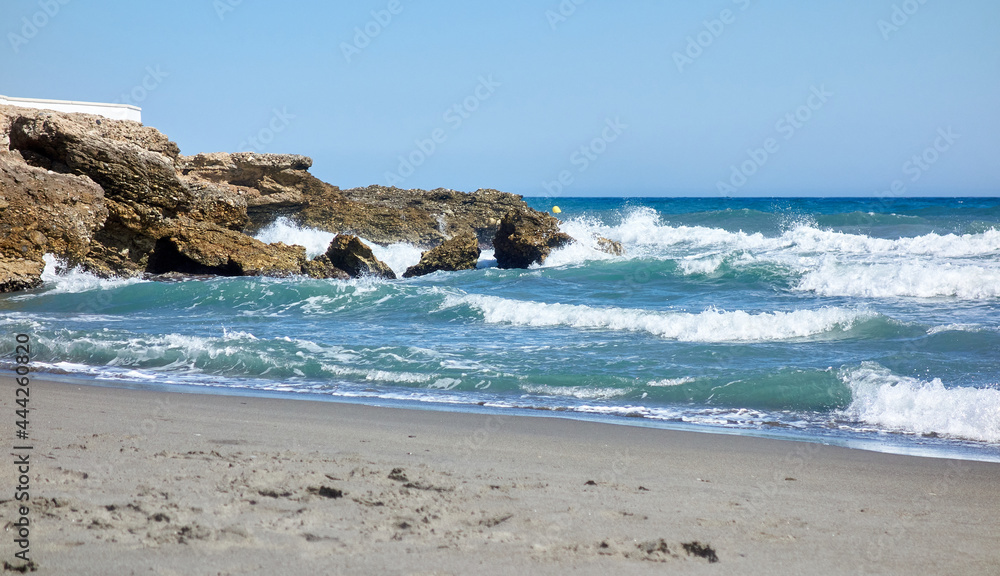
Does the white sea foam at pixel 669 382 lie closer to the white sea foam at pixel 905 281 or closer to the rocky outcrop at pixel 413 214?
the white sea foam at pixel 905 281

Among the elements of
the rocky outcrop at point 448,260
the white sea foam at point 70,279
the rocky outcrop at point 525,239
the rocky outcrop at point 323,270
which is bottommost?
the white sea foam at point 70,279

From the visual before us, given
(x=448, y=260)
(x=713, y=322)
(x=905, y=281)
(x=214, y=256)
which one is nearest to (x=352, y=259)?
(x=448, y=260)

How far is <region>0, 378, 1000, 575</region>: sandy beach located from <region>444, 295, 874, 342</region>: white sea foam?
13.9ft

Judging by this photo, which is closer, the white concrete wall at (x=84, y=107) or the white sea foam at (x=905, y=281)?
the white sea foam at (x=905, y=281)

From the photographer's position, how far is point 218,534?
9.15ft

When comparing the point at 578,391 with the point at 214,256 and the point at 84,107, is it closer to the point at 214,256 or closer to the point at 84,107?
the point at 214,256

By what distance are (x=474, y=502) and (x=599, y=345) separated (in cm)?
538

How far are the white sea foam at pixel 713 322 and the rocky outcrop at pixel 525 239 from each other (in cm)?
918

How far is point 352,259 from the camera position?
58.9ft

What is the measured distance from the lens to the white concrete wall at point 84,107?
25.6 m

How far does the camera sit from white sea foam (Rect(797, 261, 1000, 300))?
42.4 feet

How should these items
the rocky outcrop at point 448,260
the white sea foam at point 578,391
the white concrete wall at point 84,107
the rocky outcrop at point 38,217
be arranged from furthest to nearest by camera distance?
the white concrete wall at point 84,107
the rocky outcrop at point 448,260
the rocky outcrop at point 38,217
the white sea foam at point 578,391

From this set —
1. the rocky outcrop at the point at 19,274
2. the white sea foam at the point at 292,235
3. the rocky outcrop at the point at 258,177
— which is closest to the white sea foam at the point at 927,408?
the rocky outcrop at the point at 19,274

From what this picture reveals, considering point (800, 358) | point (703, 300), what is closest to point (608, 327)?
point (800, 358)
